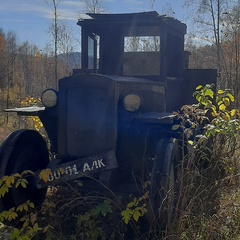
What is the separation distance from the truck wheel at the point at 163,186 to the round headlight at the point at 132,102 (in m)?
0.56

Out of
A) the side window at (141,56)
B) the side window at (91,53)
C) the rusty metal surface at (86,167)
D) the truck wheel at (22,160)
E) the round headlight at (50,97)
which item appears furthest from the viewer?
the side window at (91,53)

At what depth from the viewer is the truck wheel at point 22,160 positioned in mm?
4238

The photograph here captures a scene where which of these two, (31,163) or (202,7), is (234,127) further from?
(202,7)

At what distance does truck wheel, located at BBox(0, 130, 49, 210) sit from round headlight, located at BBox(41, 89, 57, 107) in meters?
0.42

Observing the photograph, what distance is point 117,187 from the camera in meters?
4.45

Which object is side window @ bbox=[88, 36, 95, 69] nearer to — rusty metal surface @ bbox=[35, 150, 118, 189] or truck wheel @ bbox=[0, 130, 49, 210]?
truck wheel @ bbox=[0, 130, 49, 210]

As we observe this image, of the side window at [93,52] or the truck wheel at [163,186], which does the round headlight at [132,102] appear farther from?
the side window at [93,52]

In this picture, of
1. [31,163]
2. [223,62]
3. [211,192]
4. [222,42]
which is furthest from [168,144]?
[222,42]

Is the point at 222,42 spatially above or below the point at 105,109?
above

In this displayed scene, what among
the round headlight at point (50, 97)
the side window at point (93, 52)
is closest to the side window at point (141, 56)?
the side window at point (93, 52)

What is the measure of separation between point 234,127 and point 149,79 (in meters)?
2.05

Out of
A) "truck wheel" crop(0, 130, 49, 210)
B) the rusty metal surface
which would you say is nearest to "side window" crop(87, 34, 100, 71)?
"truck wheel" crop(0, 130, 49, 210)

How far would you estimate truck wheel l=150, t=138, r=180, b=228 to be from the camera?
3.61 metres

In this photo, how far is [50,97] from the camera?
4586 millimetres
